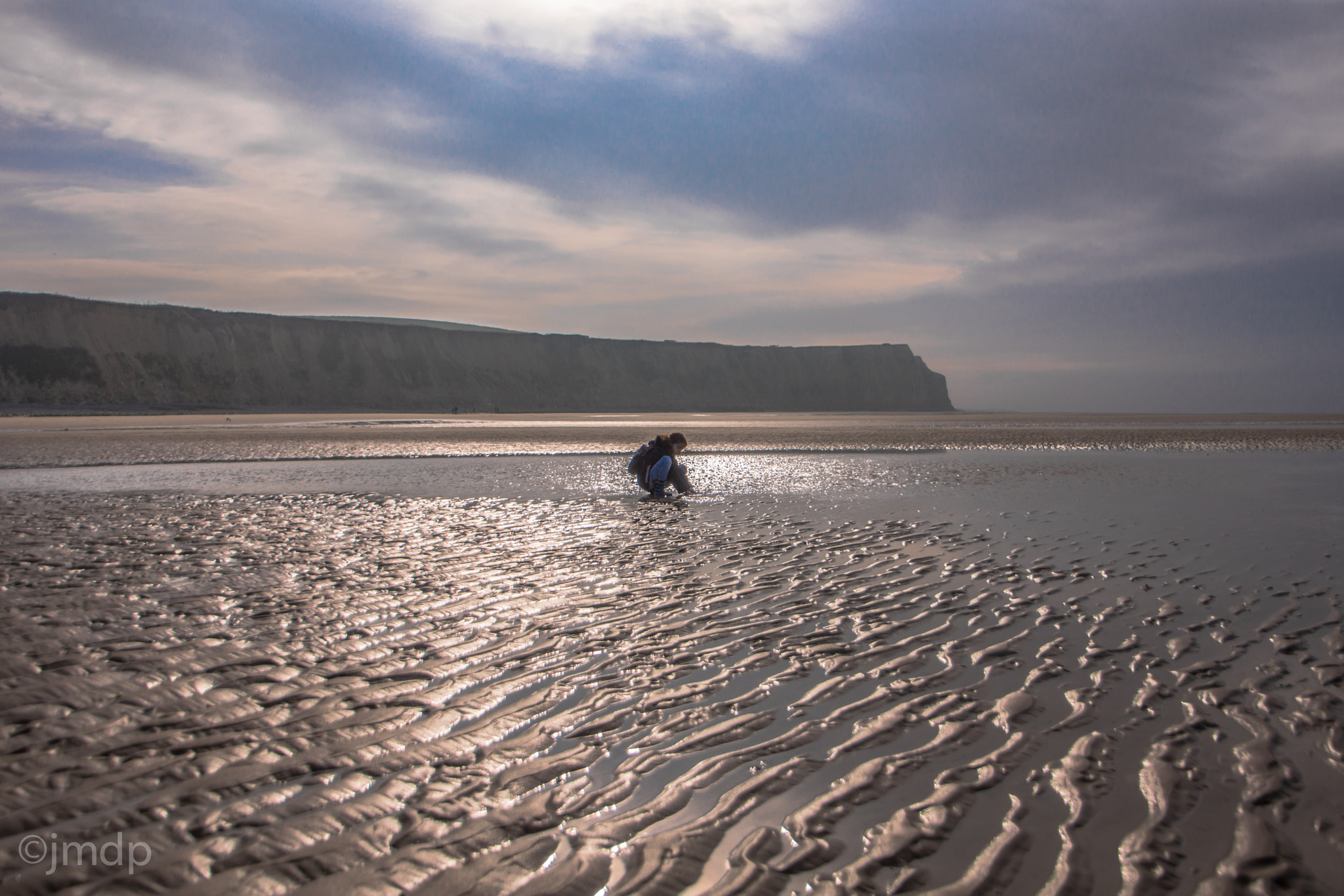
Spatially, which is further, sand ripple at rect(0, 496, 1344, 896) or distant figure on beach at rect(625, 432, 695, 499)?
distant figure on beach at rect(625, 432, 695, 499)

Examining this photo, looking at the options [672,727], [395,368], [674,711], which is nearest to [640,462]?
[674,711]

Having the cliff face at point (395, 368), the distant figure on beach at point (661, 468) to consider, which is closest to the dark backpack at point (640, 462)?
the distant figure on beach at point (661, 468)

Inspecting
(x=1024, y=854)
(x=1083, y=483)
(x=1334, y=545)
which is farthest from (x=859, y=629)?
(x=1083, y=483)

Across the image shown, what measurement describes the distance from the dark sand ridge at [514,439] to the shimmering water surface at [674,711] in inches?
600

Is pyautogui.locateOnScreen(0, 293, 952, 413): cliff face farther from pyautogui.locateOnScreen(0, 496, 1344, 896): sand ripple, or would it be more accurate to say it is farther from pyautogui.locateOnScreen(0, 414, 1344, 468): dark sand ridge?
pyautogui.locateOnScreen(0, 496, 1344, 896): sand ripple

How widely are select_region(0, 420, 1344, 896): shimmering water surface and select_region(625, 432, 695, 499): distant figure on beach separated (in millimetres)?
3865

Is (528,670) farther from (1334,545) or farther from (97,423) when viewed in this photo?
(97,423)

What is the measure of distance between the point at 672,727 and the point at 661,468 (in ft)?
31.0

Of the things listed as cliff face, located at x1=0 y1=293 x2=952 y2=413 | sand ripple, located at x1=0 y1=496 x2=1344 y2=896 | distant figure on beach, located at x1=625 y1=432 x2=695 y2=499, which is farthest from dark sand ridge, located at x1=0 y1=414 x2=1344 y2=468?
cliff face, located at x1=0 y1=293 x2=952 y2=413

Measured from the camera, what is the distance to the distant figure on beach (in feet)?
42.4

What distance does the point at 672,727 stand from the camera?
3.61m

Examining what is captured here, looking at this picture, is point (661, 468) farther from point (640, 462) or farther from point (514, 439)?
point (514, 439)

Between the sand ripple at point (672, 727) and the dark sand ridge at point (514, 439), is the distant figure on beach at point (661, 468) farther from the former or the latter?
the dark sand ridge at point (514, 439)

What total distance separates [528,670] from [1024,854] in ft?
8.93
